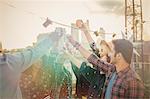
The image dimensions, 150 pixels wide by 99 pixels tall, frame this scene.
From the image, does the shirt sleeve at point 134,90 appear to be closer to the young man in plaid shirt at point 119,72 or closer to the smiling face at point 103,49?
the young man in plaid shirt at point 119,72

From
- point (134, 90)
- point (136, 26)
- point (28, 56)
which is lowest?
point (134, 90)

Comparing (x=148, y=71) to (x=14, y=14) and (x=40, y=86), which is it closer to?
(x=40, y=86)

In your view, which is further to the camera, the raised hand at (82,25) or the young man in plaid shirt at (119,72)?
the raised hand at (82,25)

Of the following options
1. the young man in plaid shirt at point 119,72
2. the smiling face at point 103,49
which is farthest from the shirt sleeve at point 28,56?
the smiling face at point 103,49

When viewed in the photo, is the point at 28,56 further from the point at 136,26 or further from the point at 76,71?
the point at 136,26

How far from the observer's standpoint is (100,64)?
3.80ft

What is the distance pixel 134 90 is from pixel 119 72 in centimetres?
10

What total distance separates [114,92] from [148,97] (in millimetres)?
147

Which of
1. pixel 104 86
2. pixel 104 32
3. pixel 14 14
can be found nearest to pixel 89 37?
pixel 104 32

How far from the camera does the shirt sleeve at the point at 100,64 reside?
3.76 ft

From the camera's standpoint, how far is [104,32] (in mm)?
1132

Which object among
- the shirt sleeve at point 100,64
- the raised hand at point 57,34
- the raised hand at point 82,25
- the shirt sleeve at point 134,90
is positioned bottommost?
the shirt sleeve at point 134,90

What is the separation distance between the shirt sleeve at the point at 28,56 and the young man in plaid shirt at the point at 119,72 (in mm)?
107

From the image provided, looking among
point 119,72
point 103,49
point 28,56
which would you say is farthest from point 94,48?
point 28,56
